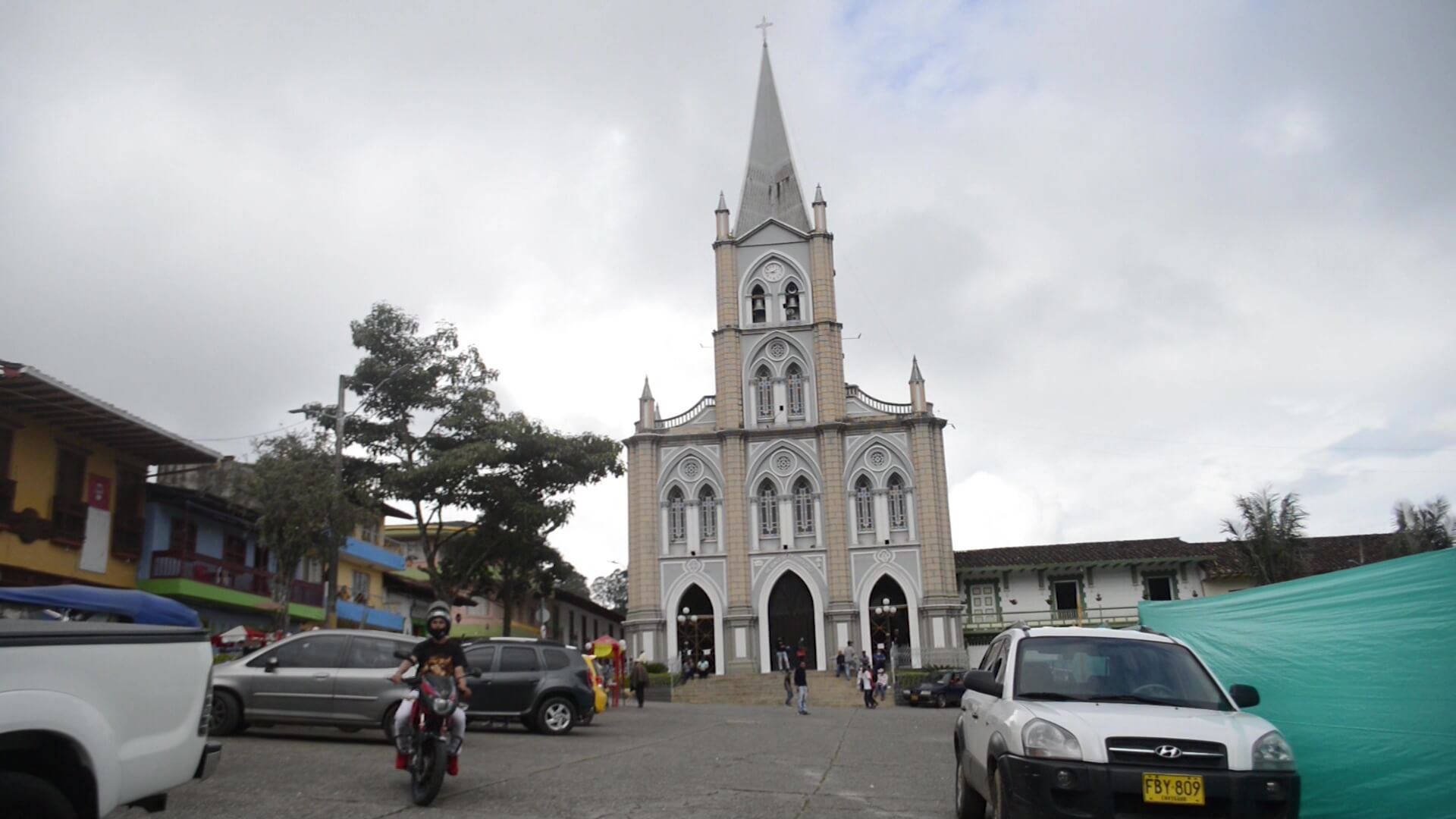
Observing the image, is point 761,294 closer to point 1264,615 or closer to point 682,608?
point 682,608

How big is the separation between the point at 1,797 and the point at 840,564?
133ft

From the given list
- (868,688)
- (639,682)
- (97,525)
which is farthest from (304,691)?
(868,688)

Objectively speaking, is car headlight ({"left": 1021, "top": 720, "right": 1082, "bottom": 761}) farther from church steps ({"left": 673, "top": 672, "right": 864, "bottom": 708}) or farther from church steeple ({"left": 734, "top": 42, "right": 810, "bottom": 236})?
church steeple ({"left": 734, "top": 42, "right": 810, "bottom": 236})

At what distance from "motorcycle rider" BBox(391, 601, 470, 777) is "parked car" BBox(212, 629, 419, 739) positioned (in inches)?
180

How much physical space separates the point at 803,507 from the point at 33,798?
41.8 meters

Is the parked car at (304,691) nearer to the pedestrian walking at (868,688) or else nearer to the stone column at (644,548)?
the pedestrian walking at (868,688)

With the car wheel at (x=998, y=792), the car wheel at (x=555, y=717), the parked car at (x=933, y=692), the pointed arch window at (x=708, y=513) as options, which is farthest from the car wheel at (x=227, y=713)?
the pointed arch window at (x=708, y=513)

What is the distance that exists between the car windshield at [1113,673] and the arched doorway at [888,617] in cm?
3625

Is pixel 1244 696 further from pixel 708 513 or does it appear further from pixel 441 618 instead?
pixel 708 513

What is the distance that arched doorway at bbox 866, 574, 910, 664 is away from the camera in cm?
4403

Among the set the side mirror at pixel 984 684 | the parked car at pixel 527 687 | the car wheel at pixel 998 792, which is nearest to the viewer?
the car wheel at pixel 998 792

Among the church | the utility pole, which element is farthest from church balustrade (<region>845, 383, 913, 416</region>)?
the utility pole

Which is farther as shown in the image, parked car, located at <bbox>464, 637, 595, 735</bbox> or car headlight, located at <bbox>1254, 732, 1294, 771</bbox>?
parked car, located at <bbox>464, 637, 595, 735</bbox>

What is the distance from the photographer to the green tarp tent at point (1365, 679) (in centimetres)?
720
